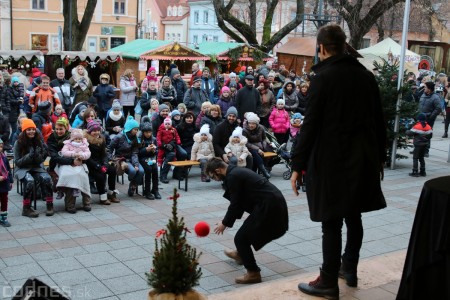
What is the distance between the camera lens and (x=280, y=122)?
13.4 metres

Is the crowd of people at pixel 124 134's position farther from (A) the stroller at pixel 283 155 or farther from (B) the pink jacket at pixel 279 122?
(A) the stroller at pixel 283 155

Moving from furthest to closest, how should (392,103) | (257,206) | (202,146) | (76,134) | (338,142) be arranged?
(392,103) < (202,146) < (76,134) < (257,206) < (338,142)

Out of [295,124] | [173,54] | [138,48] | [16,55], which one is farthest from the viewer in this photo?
[138,48]

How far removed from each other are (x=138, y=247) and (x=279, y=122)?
6628 mm

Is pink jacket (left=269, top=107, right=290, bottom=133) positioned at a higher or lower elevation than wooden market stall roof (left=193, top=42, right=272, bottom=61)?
lower

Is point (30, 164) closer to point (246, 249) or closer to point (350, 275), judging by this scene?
point (246, 249)

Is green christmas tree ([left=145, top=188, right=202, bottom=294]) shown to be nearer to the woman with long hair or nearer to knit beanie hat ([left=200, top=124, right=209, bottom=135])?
the woman with long hair

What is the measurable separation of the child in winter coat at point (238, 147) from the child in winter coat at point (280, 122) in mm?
2309

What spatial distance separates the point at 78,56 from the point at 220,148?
12263 millimetres

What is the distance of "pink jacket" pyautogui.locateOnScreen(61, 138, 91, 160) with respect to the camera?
9.17m

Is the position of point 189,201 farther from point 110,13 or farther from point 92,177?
point 110,13

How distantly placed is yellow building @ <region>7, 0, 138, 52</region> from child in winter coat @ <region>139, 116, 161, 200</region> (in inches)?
1562

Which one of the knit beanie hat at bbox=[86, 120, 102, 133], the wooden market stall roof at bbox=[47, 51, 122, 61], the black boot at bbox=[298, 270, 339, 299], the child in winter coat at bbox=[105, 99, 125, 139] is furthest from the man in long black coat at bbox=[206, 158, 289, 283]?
the wooden market stall roof at bbox=[47, 51, 122, 61]

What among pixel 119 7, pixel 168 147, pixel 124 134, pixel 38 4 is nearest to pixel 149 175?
pixel 124 134
